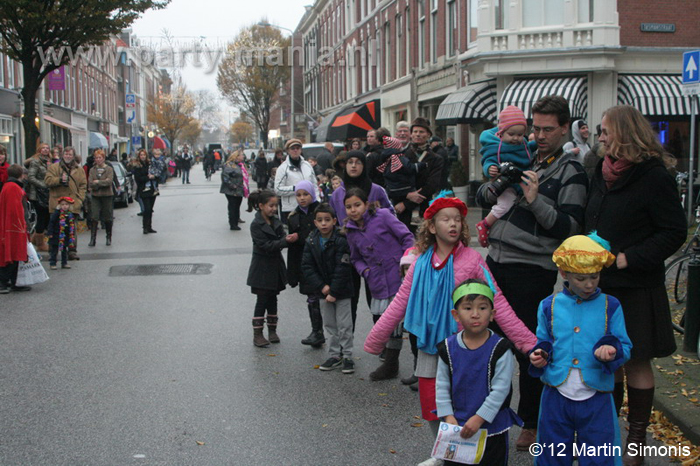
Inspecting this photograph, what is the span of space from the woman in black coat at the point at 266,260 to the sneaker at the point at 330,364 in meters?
0.99

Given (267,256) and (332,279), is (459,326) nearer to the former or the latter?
(332,279)

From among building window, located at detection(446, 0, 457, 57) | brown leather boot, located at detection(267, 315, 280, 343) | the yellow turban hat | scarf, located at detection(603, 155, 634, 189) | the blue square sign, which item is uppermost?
building window, located at detection(446, 0, 457, 57)

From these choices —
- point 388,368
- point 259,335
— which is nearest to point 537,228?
point 388,368

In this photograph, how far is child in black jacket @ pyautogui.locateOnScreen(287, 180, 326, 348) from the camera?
7.38 meters

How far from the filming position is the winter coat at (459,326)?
13.6 ft

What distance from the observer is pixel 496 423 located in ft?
12.5

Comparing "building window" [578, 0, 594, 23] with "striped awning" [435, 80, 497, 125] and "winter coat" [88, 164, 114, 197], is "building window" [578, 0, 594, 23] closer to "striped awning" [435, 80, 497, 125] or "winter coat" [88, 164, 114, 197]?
"striped awning" [435, 80, 497, 125]

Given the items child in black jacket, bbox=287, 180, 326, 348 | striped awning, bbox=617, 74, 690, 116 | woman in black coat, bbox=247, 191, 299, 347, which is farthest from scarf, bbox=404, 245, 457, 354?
striped awning, bbox=617, 74, 690, 116

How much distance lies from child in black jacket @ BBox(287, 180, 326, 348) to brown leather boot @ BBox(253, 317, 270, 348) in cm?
36

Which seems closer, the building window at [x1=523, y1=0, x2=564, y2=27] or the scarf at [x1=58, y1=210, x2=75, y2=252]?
the scarf at [x1=58, y1=210, x2=75, y2=252]

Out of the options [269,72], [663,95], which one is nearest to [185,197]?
[663,95]

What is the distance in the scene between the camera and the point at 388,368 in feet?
20.7

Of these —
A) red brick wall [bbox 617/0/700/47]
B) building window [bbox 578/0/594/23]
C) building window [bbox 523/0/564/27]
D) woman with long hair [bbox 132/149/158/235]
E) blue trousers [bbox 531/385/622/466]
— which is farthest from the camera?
building window [bbox 523/0/564/27]

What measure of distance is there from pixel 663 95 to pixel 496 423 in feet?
58.2
